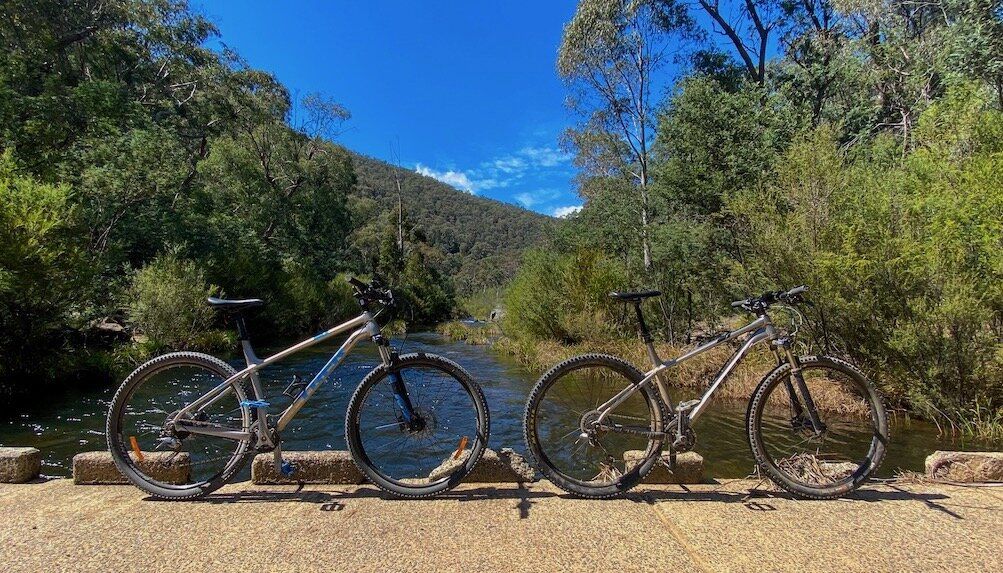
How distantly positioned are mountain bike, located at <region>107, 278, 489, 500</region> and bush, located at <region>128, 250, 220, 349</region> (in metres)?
11.9

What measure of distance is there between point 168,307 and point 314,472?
12.8 m

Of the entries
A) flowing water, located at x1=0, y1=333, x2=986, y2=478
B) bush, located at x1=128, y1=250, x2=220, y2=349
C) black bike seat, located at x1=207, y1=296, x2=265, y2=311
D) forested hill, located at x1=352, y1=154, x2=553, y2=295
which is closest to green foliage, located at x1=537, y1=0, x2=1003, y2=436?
flowing water, located at x1=0, y1=333, x2=986, y2=478

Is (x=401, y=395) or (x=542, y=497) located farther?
(x=401, y=395)

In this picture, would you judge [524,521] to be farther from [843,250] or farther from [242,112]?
[242,112]

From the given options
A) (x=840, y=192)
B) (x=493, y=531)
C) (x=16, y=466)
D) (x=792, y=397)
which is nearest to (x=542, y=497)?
(x=493, y=531)

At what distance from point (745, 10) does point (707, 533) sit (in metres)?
20.1

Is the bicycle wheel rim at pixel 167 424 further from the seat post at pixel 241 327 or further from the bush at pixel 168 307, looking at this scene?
the bush at pixel 168 307

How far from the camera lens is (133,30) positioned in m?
18.2

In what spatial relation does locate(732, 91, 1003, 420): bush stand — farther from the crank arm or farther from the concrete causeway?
the crank arm

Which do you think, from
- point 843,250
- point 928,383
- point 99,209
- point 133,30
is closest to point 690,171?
point 843,250

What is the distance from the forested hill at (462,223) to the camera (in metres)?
73.4

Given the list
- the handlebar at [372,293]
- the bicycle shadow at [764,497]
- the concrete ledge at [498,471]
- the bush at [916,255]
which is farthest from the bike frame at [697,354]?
the bush at [916,255]

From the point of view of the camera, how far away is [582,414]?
124 inches

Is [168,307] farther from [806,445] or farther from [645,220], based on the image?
[806,445]
